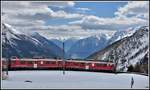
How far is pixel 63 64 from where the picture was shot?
99.0m

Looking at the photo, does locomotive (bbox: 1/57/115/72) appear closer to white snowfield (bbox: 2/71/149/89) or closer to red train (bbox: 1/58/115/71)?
red train (bbox: 1/58/115/71)

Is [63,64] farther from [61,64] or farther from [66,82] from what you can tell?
[66,82]

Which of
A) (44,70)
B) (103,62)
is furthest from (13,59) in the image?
(103,62)

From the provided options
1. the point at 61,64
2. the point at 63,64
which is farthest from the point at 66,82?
the point at 61,64

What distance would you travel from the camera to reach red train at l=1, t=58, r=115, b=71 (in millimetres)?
98037

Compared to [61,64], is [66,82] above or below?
above

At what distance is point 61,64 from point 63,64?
1.77ft

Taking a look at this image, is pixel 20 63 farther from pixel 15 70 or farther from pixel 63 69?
pixel 63 69

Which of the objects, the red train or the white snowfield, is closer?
the white snowfield

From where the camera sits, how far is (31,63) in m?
98.8

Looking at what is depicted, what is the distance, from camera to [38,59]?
9894 cm

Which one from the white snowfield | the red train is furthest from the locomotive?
the white snowfield

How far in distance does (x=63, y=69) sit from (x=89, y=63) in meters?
8.33

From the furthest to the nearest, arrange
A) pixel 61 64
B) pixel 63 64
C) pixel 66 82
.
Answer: pixel 61 64
pixel 63 64
pixel 66 82
